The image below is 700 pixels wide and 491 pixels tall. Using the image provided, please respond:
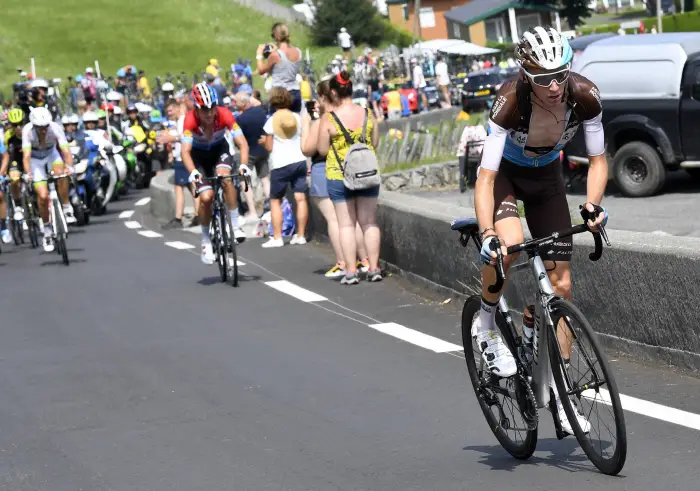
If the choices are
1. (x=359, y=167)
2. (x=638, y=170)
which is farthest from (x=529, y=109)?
(x=638, y=170)

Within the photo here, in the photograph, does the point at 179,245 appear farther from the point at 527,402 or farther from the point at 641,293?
the point at 527,402

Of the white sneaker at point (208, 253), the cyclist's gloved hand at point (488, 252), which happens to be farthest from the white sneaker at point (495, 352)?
the white sneaker at point (208, 253)

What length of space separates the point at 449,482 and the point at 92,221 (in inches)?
754

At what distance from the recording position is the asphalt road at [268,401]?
20.9 ft

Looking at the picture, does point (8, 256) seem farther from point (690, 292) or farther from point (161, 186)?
point (690, 292)

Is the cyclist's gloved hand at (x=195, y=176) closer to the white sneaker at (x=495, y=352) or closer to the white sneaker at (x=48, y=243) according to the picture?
the white sneaker at (x=48, y=243)

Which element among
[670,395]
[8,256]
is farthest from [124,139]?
[670,395]

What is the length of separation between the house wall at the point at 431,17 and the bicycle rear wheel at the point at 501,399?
4292 inches

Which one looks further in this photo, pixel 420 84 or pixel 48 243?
pixel 420 84

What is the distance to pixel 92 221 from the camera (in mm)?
24609

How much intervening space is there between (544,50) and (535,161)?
0.82 metres

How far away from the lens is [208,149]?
1417 centimetres

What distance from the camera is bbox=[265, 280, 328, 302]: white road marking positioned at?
12625mm

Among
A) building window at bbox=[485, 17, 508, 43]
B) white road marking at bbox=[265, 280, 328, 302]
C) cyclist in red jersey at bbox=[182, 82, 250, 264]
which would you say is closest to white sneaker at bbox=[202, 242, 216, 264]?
cyclist in red jersey at bbox=[182, 82, 250, 264]
